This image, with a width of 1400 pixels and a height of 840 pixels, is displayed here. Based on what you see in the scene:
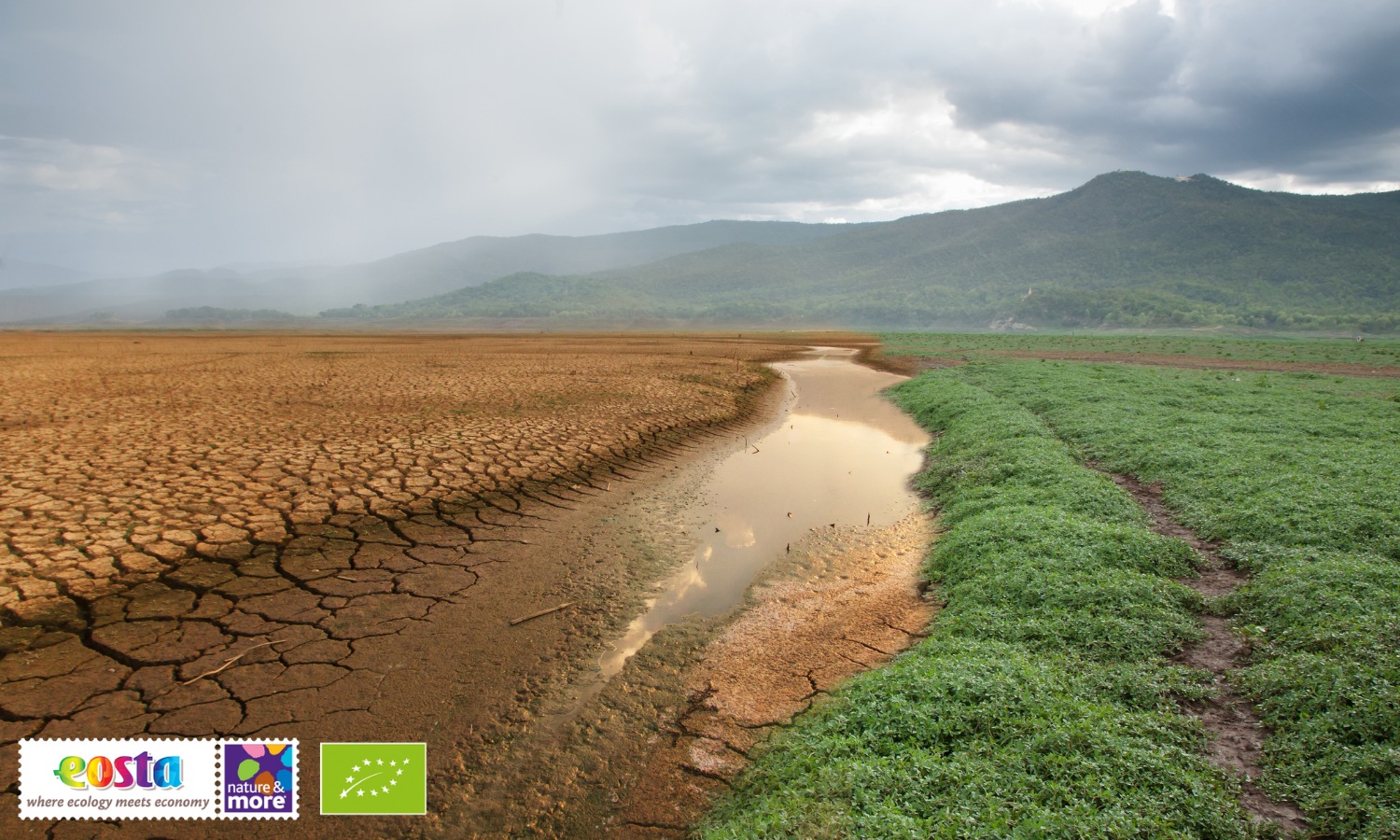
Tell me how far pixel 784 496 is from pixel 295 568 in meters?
6.89

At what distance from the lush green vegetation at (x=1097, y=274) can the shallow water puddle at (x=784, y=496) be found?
10534 centimetres

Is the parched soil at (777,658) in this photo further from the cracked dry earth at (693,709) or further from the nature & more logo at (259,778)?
the nature & more logo at (259,778)

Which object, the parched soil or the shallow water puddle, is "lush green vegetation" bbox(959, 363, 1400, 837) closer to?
the parched soil

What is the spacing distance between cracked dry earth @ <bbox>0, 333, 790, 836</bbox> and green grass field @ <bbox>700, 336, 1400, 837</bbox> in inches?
103

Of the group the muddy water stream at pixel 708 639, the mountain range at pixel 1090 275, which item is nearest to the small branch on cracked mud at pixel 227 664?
the muddy water stream at pixel 708 639

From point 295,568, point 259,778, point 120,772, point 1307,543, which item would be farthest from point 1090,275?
point 120,772

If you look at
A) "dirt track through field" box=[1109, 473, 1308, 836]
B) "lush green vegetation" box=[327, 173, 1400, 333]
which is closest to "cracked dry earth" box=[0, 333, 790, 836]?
"dirt track through field" box=[1109, 473, 1308, 836]

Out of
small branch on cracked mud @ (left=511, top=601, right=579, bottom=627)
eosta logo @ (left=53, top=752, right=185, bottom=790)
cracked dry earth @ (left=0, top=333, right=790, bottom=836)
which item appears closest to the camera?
eosta logo @ (left=53, top=752, right=185, bottom=790)

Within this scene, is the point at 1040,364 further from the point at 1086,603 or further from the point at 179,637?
the point at 179,637

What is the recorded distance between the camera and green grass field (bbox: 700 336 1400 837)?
314 centimetres

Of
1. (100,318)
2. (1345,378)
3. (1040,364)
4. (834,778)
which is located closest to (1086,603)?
(834,778)

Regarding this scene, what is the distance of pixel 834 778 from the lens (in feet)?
11.4

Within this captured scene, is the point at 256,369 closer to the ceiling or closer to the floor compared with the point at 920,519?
closer to the ceiling

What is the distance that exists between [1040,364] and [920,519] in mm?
21813
